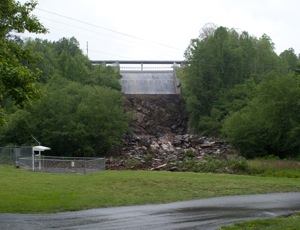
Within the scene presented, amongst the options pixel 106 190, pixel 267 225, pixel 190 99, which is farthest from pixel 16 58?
pixel 190 99

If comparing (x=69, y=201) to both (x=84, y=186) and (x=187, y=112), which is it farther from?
(x=187, y=112)

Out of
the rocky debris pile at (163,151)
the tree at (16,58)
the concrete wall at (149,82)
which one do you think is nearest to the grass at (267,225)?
the tree at (16,58)

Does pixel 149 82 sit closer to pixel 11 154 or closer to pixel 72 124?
pixel 72 124

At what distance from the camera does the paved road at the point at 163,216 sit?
14305 mm

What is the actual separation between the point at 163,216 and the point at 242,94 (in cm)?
5429

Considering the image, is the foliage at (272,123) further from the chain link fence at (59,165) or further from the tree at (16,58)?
the tree at (16,58)

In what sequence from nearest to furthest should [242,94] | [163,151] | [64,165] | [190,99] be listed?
[64,165] → [163,151] → [242,94] → [190,99]

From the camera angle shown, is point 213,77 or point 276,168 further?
point 213,77

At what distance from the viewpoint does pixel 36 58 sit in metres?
17.7

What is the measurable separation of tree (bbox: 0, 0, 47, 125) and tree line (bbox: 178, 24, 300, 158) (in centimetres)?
3213

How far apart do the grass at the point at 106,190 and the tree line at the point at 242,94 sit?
1863 cm

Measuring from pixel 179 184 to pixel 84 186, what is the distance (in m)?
5.53

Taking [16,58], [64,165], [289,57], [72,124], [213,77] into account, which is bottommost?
[64,165]

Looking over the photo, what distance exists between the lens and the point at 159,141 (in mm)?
62438
